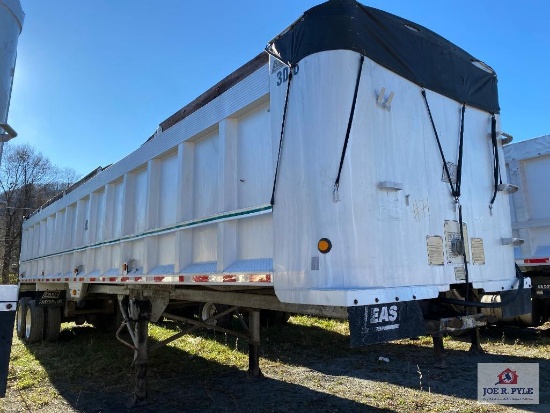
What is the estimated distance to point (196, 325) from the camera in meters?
4.82

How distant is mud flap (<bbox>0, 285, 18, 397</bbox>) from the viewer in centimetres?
278

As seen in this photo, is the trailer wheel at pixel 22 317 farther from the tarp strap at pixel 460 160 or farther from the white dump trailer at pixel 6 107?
the tarp strap at pixel 460 160

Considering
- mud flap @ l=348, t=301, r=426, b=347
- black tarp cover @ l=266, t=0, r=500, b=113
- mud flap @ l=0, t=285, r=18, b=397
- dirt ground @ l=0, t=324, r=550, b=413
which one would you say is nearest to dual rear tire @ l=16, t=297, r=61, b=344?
dirt ground @ l=0, t=324, r=550, b=413

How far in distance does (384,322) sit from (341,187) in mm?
832

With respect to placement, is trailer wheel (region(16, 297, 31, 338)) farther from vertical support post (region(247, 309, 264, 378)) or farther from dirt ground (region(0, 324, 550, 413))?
vertical support post (region(247, 309, 264, 378))

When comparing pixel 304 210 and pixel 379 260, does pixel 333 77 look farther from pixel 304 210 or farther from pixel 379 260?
pixel 379 260

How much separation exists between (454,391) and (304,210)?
3340 mm

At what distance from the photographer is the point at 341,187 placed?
258 cm

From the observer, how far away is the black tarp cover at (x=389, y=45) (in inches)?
110

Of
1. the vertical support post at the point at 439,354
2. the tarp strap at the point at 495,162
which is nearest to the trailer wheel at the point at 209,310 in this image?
the vertical support post at the point at 439,354

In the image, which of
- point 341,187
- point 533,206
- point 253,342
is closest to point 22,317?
point 253,342

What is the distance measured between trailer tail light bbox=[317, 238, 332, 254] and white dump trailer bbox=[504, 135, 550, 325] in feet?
18.2

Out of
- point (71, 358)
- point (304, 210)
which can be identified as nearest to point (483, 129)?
point (304, 210)

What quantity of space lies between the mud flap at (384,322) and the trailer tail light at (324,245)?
359mm
